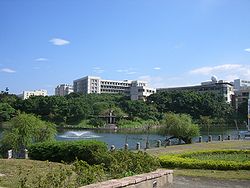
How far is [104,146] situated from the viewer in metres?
19.7

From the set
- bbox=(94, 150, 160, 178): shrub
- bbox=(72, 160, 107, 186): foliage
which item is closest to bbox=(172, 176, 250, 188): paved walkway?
bbox=(94, 150, 160, 178): shrub

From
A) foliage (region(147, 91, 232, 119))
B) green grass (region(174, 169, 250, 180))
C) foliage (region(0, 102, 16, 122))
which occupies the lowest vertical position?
green grass (region(174, 169, 250, 180))

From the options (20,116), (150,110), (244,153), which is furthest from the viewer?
(150,110)

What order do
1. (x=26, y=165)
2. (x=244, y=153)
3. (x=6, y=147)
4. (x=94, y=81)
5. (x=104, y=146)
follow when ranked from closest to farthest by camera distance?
(x=26, y=165) → (x=104, y=146) → (x=244, y=153) → (x=6, y=147) → (x=94, y=81)

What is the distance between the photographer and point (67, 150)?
66.7 feet

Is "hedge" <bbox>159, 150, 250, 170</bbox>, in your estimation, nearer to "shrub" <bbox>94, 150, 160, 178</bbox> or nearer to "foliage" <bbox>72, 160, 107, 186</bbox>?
"shrub" <bbox>94, 150, 160, 178</bbox>

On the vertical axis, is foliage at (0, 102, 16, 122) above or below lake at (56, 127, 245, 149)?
above

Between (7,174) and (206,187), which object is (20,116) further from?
(206,187)

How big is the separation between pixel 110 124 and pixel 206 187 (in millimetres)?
102370

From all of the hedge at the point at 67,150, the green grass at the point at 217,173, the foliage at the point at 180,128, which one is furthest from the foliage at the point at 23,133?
the foliage at the point at 180,128

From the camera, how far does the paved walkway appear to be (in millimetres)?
13180

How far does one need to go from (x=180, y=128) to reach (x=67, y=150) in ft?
82.2

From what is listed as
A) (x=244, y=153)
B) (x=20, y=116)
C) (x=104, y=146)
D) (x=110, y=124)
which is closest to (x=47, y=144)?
(x=104, y=146)

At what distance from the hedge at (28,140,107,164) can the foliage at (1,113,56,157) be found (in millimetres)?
5460
